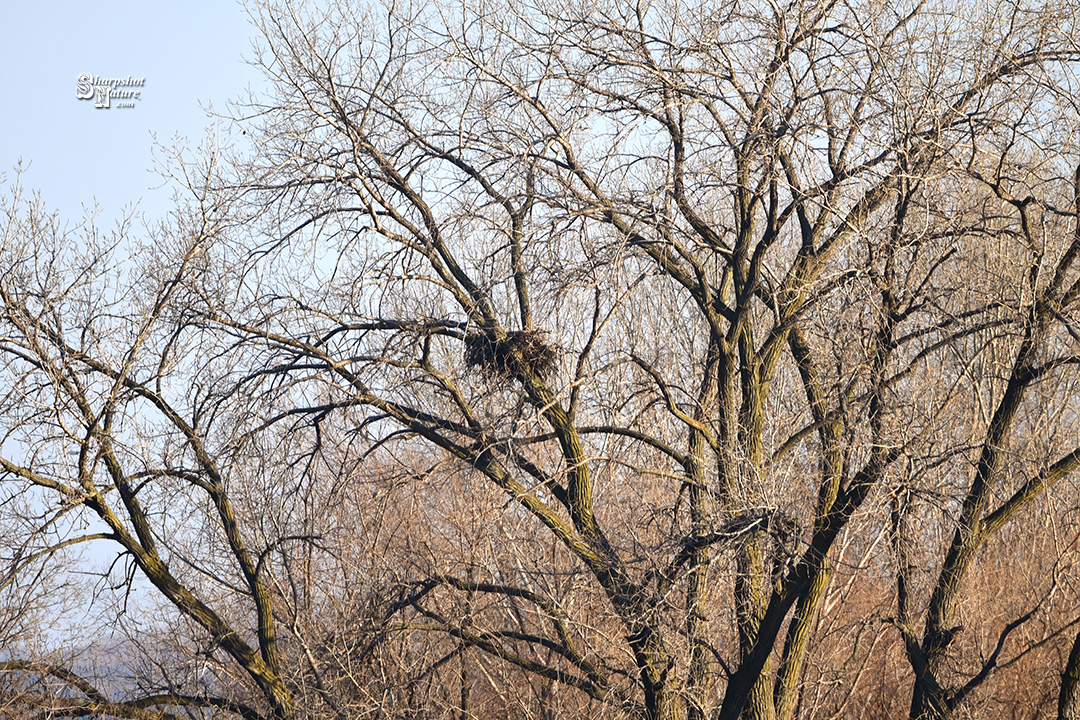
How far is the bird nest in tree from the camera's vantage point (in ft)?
25.5

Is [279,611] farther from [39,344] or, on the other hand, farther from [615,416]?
[615,416]

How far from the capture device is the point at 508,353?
7.98 metres

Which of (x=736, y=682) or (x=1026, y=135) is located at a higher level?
(x=1026, y=135)

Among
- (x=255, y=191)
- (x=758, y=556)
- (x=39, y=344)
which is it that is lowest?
(x=758, y=556)

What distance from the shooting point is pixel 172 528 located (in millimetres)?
10430

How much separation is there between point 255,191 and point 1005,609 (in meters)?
10.7

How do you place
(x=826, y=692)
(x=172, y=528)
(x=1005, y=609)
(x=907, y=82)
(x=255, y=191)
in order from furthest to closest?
1. (x=1005, y=609)
2. (x=172, y=528)
3. (x=826, y=692)
4. (x=255, y=191)
5. (x=907, y=82)

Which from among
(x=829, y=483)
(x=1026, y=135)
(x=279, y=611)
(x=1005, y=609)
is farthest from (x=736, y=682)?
(x=279, y=611)

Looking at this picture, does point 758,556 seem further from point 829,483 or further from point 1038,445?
point 1038,445

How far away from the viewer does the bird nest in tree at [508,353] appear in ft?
25.5

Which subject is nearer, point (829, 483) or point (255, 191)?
point (829, 483)

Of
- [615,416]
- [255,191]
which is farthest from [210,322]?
[615,416]

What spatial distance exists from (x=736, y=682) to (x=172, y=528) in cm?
631

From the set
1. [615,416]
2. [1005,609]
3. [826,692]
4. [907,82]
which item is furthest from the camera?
[1005,609]
